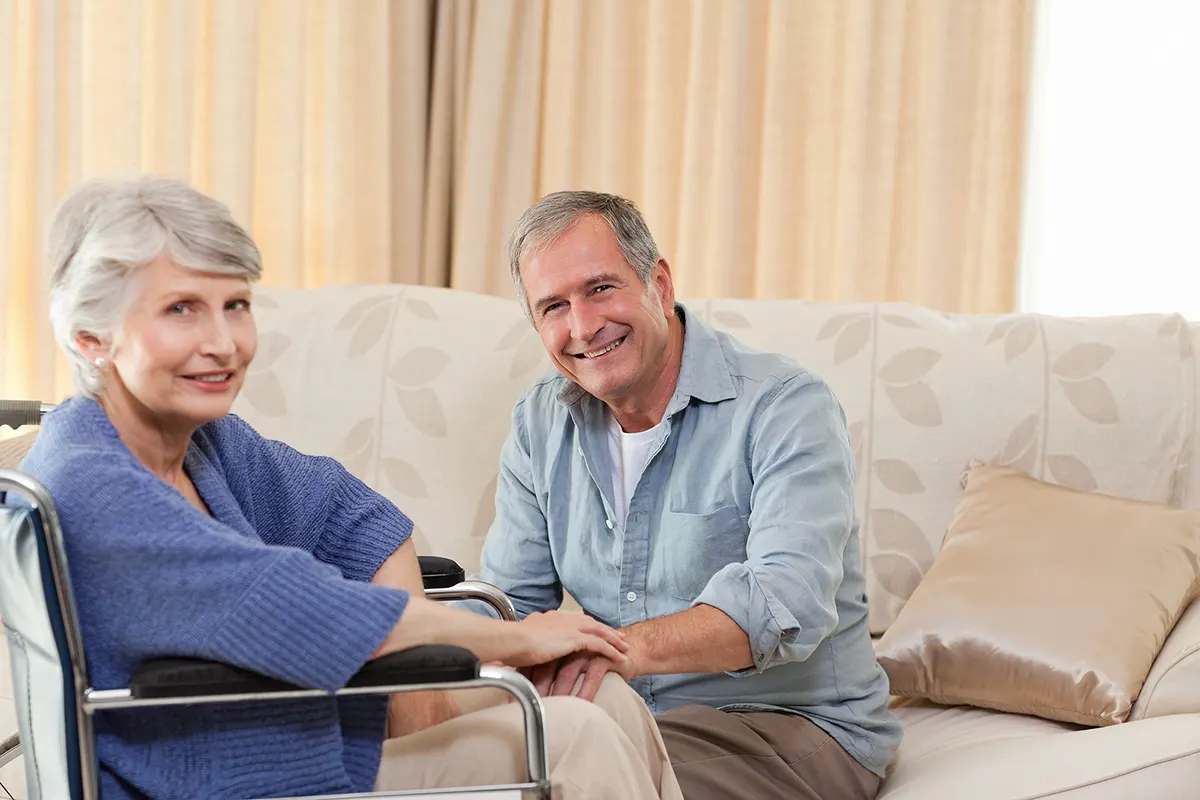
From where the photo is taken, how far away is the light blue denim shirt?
5.24 feet

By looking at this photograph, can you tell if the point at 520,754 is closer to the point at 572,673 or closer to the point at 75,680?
the point at 572,673

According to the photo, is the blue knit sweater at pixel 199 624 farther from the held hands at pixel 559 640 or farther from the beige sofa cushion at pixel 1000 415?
the beige sofa cushion at pixel 1000 415

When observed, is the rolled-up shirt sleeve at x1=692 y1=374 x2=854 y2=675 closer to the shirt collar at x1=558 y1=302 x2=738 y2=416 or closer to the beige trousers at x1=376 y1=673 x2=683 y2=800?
the shirt collar at x1=558 y1=302 x2=738 y2=416

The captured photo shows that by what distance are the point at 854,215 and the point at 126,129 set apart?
1.77 m

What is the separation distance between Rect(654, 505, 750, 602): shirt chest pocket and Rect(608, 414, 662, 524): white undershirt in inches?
4.0

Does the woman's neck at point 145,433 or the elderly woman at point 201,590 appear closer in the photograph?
the elderly woman at point 201,590

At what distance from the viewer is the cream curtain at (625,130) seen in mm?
3035

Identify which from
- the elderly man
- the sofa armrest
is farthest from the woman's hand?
the sofa armrest

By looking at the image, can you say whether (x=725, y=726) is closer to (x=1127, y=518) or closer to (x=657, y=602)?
(x=657, y=602)

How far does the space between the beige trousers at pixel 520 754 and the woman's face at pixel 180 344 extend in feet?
1.32

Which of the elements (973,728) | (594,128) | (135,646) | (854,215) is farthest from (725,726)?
(594,128)

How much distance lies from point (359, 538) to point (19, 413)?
45 centimetres

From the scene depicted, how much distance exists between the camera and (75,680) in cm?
110

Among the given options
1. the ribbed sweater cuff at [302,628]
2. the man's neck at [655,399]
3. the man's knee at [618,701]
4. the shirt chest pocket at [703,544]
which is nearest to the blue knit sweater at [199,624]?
the ribbed sweater cuff at [302,628]
